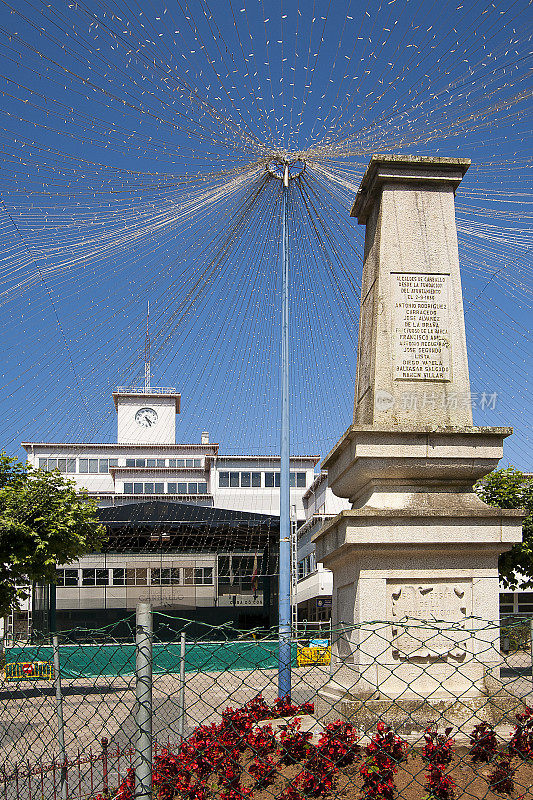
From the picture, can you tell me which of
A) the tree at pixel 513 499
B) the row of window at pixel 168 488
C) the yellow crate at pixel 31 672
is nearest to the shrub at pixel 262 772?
the yellow crate at pixel 31 672

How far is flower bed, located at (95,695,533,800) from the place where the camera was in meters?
4.05

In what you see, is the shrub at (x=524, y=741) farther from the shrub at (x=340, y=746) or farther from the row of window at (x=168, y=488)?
the row of window at (x=168, y=488)

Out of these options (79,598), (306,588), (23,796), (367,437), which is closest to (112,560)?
(79,598)

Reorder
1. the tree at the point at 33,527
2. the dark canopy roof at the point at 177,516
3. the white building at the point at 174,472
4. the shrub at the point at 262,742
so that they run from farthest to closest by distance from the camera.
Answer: the white building at the point at 174,472 → the dark canopy roof at the point at 177,516 → the tree at the point at 33,527 → the shrub at the point at 262,742

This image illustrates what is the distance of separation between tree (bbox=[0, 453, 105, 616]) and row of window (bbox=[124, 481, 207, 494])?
159ft

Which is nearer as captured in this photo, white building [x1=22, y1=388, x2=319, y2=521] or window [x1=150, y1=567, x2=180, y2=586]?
window [x1=150, y1=567, x2=180, y2=586]

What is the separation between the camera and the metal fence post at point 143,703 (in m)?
3.31

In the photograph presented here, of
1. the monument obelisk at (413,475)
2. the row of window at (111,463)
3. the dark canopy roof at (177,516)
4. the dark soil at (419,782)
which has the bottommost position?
the dark soil at (419,782)

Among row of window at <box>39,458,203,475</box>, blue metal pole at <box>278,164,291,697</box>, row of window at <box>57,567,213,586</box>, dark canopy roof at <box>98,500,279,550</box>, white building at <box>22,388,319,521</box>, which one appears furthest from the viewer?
row of window at <box>39,458,203,475</box>

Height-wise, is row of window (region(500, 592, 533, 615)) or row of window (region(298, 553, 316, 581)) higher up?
row of window (region(298, 553, 316, 581))

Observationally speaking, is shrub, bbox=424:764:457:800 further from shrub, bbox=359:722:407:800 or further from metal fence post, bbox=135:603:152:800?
metal fence post, bbox=135:603:152:800

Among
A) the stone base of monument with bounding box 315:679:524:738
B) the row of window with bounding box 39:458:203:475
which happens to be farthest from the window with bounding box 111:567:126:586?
the stone base of monument with bounding box 315:679:524:738

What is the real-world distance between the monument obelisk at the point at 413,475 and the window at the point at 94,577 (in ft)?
149

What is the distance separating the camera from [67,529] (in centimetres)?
2156
